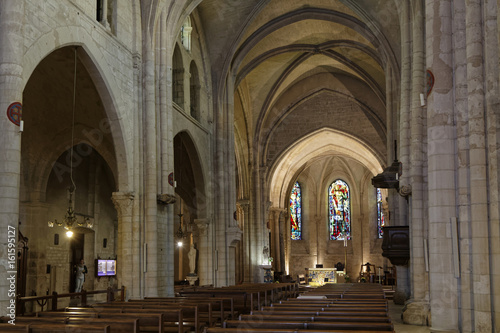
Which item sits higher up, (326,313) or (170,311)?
(326,313)

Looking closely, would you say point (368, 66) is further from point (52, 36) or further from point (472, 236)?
point (472, 236)

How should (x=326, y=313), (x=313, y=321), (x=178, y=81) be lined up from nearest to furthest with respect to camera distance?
(x=313, y=321), (x=326, y=313), (x=178, y=81)

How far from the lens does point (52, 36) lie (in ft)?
40.9

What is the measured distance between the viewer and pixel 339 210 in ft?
157

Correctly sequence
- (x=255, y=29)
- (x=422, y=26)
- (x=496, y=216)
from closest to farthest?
(x=496, y=216)
(x=422, y=26)
(x=255, y=29)

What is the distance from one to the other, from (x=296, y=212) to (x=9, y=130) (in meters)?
38.8

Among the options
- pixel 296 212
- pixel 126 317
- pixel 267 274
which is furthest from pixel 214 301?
pixel 296 212

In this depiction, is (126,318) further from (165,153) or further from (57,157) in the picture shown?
(57,157)

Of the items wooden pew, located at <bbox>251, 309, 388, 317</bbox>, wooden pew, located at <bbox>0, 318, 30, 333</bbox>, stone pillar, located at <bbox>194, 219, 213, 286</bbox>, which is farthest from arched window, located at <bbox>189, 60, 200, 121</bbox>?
wooden pew, located at <bbox>0, 318, 30, 333</bbox>

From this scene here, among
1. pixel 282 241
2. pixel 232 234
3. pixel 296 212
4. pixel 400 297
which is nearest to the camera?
pixel 400 297

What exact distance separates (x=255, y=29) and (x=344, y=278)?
23290 mm

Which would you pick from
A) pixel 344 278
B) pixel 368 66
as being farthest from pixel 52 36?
pixel 344 278

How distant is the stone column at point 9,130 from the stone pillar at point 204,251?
1336cm

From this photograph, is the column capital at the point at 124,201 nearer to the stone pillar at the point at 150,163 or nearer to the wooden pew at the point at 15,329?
the stone pillar at the point at 150,163
